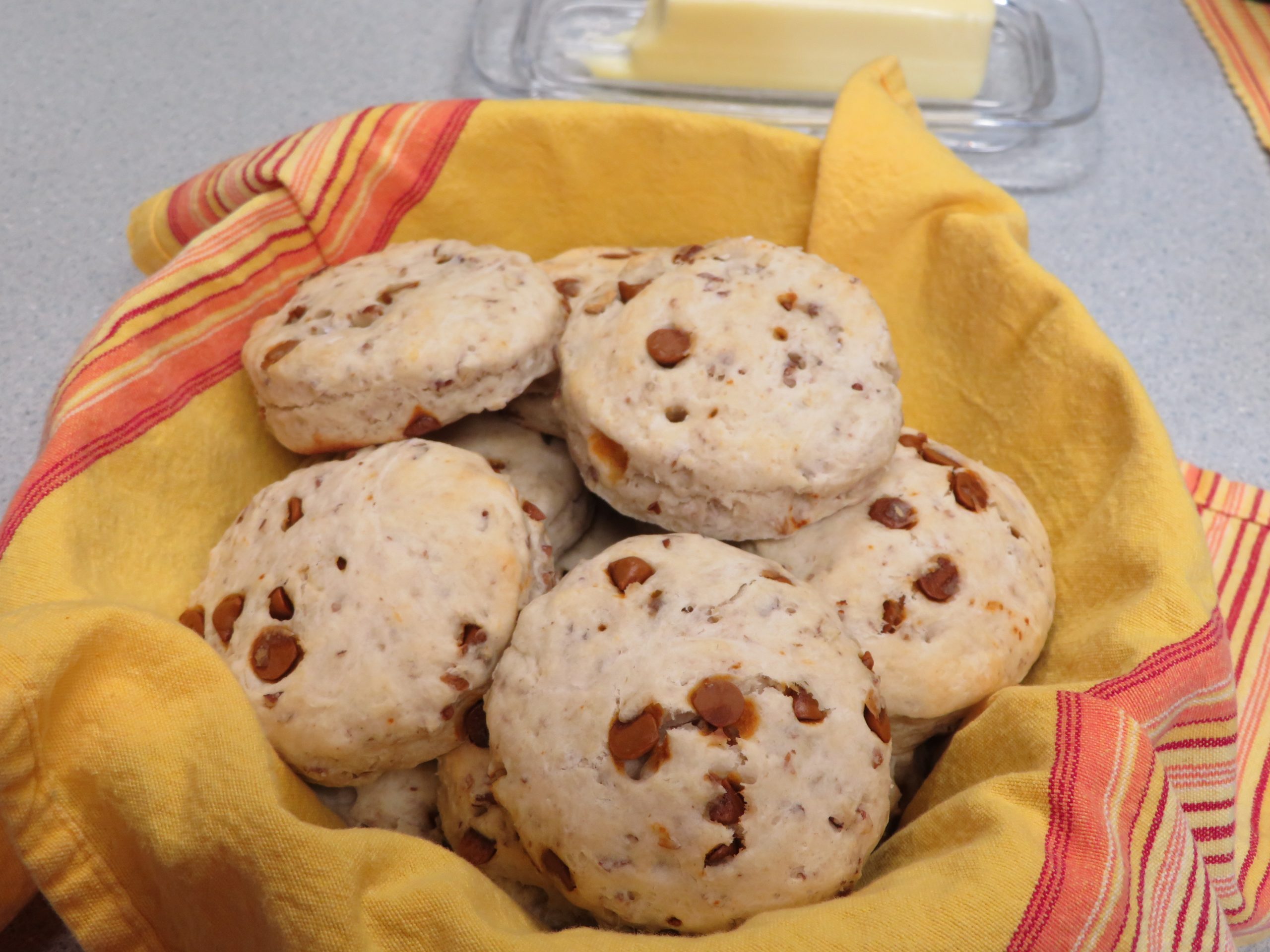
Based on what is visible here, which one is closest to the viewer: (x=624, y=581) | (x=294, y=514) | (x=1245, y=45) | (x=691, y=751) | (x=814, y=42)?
(x=691, y=751)

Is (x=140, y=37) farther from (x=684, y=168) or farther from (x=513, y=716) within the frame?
(x=513, y=716)

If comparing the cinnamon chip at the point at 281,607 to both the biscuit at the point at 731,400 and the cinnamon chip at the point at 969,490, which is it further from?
the cinnamon chip at the point at 969,490

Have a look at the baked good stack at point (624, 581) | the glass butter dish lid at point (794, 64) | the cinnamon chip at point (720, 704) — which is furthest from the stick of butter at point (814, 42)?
the cinnamon chip at point (720, 704)

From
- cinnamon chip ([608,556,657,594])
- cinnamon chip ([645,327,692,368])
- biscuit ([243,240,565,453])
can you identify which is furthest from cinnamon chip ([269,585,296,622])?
cinnamon chip ([645,327,692,368])

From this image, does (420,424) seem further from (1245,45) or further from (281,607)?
(1245,45)

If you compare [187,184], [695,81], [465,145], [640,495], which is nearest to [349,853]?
[640,495]

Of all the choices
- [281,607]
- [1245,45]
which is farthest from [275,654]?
[1245,45]
